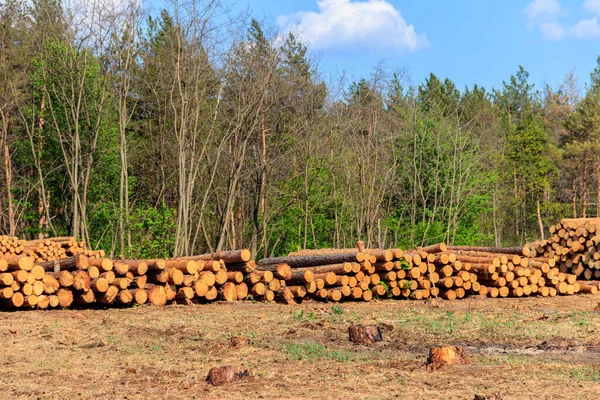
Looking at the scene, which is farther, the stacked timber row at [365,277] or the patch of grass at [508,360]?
the stacked timber row at [365,277]

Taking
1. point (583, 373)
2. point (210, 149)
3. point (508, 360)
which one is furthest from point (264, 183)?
point (583, 373)

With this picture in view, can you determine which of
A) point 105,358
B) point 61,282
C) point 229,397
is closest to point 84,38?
point 61,282

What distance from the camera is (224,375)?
245 inches

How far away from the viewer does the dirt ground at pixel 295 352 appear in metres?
5.96

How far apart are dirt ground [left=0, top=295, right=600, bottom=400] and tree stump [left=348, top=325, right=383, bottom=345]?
0.14 meters

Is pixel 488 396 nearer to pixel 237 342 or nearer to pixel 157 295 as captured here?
pixel 237 342

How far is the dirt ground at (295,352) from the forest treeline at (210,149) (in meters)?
9.04

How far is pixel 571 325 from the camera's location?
384 inches

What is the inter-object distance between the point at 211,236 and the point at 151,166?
4222 millimetres

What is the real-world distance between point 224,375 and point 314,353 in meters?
1.56

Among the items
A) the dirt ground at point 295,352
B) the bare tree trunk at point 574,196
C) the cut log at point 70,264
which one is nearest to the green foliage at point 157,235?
the cut log at point 70,264

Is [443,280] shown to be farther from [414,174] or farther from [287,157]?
[414,174]

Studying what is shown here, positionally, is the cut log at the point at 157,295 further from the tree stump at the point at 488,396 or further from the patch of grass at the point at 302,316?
the tree stump at the point at 488,396

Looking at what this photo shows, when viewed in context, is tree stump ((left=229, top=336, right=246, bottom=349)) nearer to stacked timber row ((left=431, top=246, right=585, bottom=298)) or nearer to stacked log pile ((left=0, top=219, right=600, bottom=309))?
stacked log pile ((left=0, top=219, right=600, bottom=309))
